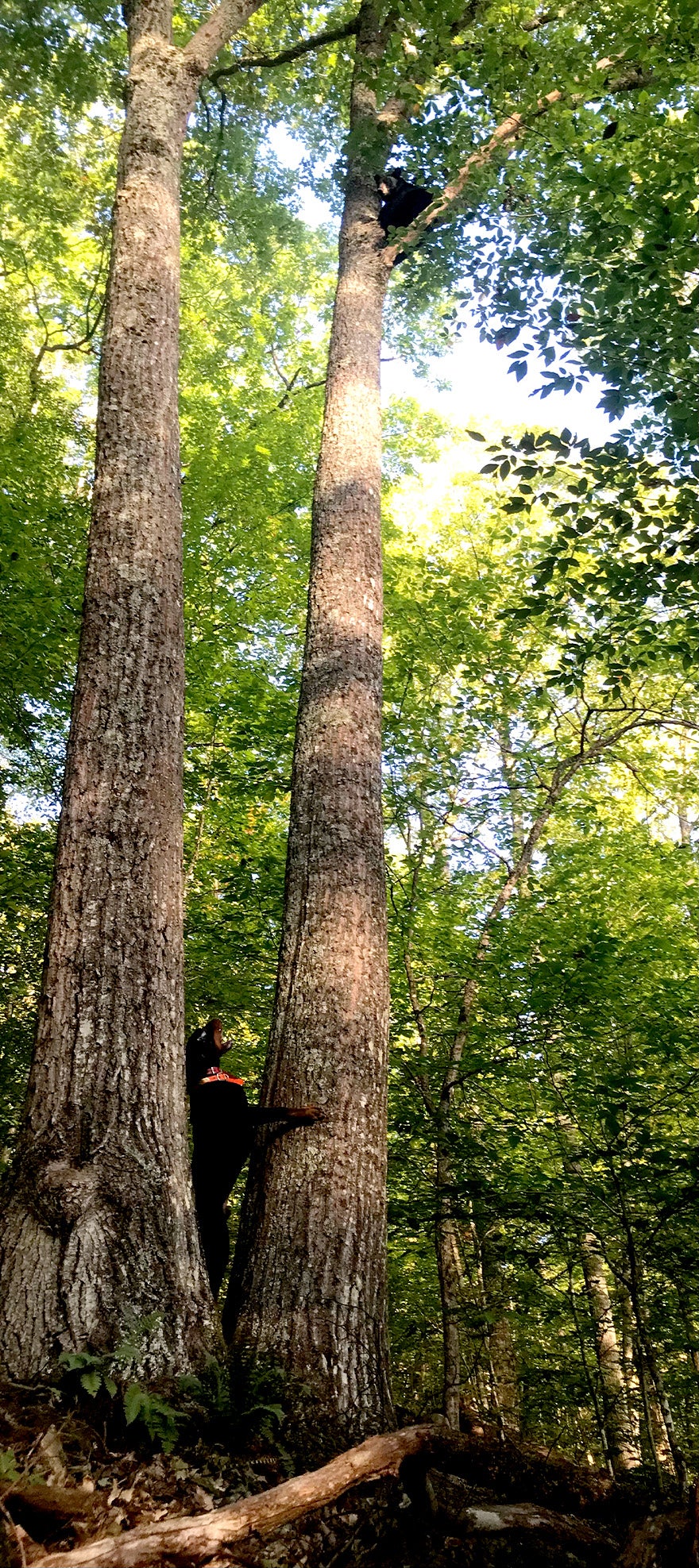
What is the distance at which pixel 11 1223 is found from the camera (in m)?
2.66

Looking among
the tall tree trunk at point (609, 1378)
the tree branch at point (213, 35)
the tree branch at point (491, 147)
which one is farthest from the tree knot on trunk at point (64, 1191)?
the tree branch at point (213, 35)

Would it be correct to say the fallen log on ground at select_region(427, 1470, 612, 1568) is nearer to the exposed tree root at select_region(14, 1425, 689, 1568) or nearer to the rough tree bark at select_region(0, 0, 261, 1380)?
the exposed tree root at select_region(14, 1425, 689, 1568)

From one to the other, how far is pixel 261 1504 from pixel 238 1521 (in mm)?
85

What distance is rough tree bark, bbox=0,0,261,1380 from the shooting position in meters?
2.61

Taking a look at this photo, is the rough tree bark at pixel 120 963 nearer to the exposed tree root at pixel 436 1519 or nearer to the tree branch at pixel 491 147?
the exposed tree root at pixel 436 1519

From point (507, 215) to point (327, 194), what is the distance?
268 inches

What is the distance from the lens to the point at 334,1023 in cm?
346

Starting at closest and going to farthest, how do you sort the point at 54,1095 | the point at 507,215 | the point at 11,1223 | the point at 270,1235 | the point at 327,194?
the point at 11,1223 → the point at 54,1095 → the point at 270,1235 → the point at 507,215 → the point at 327,194

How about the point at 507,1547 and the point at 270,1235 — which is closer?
the point at 507,1547

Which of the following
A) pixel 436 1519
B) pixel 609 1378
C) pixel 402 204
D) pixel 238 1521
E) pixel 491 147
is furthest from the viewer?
pixel 609 1378

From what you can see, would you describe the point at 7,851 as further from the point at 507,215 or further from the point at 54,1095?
the point at 507,215

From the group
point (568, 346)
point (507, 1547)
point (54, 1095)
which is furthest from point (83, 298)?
point (507, 1547)

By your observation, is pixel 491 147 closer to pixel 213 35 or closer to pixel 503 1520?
pixel 213 35

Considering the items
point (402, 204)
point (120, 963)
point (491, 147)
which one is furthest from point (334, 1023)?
point (491, 147)
